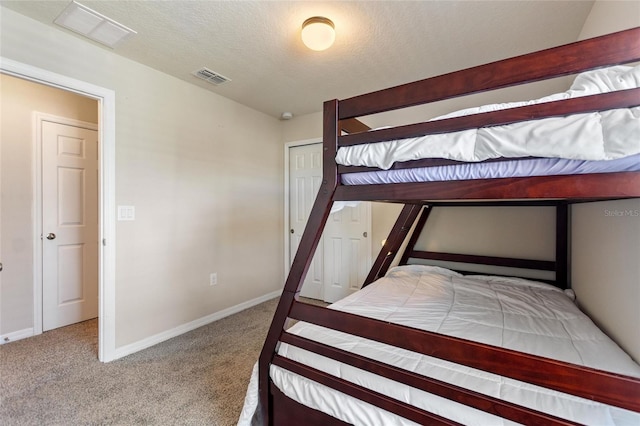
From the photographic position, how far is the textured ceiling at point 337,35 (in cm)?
166

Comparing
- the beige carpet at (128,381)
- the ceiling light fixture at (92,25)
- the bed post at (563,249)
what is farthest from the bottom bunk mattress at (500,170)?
the ceiling light fixture at (92,25)

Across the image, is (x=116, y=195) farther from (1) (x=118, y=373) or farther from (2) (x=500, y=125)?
(2) (x=500, y=125)

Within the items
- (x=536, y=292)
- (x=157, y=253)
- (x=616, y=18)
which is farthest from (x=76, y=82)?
(x=536, y=292)

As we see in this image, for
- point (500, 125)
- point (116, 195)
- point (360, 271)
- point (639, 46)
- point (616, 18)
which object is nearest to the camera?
point (639, 46)

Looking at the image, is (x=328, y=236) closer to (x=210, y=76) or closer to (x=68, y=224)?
(x=210, y=76)

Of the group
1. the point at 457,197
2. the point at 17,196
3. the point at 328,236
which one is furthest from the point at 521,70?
the point at 17,196

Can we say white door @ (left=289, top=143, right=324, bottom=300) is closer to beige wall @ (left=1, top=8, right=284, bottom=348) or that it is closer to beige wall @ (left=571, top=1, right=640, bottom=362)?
beige wall @ (left=1, top=8, right=284, bottom=348)

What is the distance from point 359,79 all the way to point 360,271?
6.75 feet

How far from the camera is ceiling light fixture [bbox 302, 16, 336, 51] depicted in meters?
1.73

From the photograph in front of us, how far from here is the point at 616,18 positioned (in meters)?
1.30

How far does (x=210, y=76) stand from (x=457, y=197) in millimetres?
2491

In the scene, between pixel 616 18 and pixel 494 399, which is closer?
pixel 494 399

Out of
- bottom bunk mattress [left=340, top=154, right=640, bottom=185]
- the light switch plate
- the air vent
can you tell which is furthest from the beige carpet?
the air vent

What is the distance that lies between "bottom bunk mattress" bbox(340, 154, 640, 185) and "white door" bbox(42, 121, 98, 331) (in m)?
3.24
